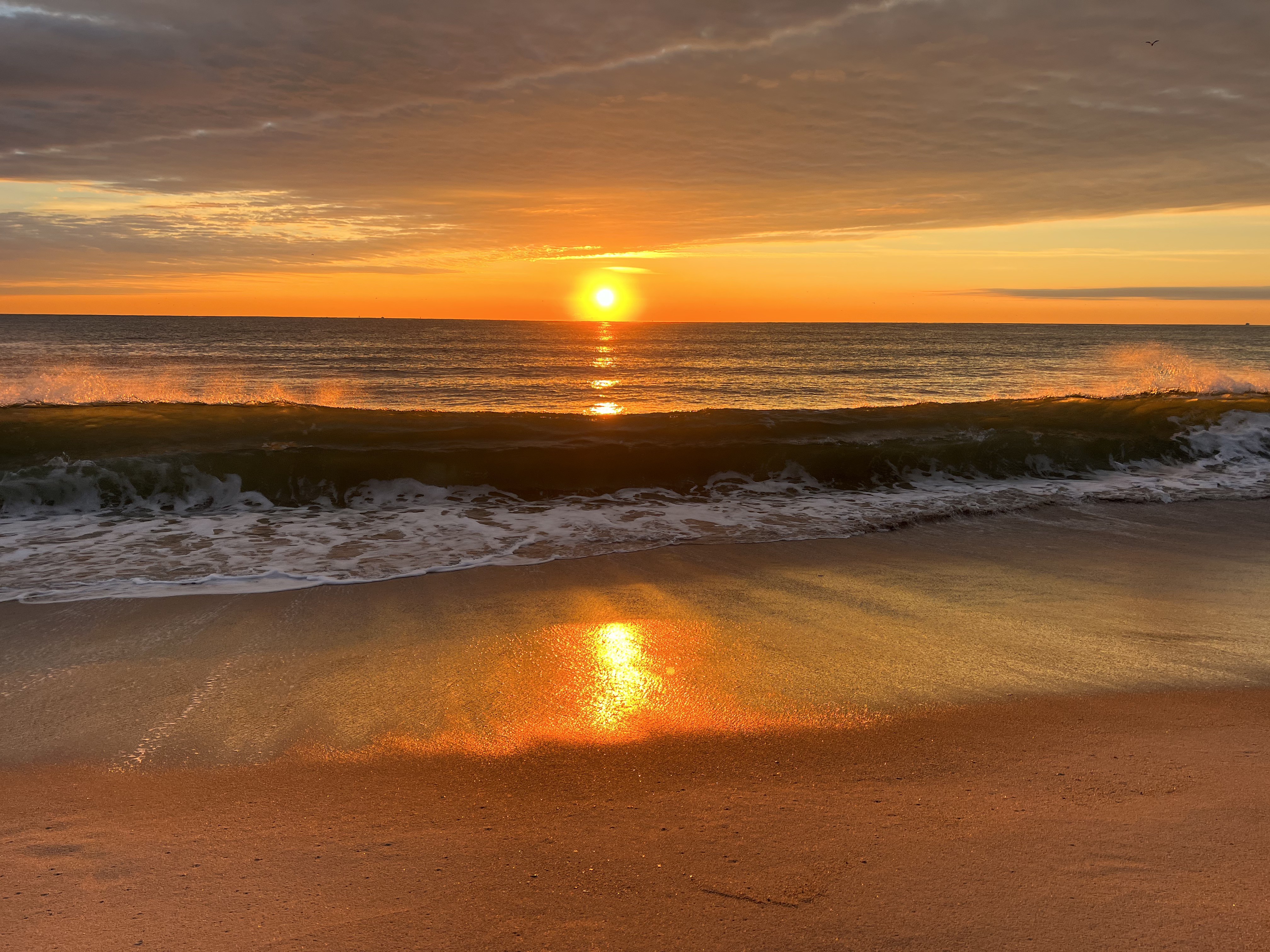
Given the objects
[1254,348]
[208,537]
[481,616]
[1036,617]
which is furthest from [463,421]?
[1254,348]

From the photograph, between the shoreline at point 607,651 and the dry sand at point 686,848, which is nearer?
the dry sand at point 686,848

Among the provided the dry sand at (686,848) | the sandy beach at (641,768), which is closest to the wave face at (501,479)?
the sandy beach at (641,768)

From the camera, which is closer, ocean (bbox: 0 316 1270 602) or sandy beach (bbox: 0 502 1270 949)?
sandy beach (bbox: 0 502 1270 949)

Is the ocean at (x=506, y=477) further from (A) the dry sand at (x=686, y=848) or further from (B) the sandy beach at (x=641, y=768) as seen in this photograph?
(A) the dry sand at (x=686, y=848)

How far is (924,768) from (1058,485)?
33.0ft

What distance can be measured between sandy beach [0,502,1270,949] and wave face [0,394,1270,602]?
1699mm

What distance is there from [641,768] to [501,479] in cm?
871

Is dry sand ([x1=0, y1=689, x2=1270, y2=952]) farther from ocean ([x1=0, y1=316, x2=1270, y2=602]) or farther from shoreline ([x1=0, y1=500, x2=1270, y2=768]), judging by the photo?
ocean ([x1=0, y1=316, x2=1270, y2=602])

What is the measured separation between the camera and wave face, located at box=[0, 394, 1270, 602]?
8.28 meters

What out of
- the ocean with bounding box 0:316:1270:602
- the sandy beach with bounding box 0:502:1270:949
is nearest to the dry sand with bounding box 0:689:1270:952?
the sandy beach with bounding box 0:502:1270:949

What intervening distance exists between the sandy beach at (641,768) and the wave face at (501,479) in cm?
170

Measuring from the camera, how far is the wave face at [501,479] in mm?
8281

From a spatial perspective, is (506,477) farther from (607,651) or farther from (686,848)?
(686,848)

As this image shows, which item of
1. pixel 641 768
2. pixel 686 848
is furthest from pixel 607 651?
pixel 686 848
